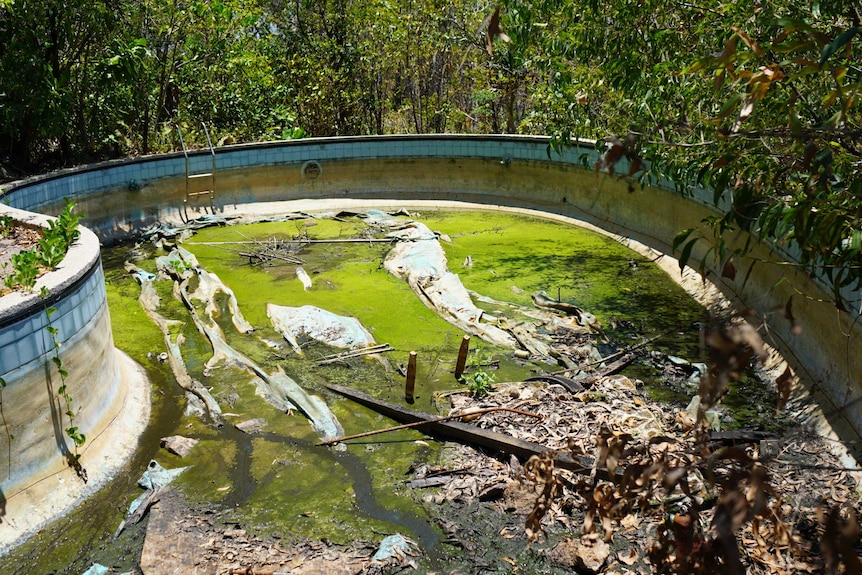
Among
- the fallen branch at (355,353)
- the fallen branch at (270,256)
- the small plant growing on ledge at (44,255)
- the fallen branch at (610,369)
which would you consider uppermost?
the small plant growing on ledge at (44,255)

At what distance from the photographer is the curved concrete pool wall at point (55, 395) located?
4387 millimetres

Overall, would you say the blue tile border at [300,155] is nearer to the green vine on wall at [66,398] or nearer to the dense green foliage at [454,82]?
the dense green foliage at [454,82]

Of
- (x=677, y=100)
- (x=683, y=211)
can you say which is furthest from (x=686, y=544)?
(x=683, y=211)

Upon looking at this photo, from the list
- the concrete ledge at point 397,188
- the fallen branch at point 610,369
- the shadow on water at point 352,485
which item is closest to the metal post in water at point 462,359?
the fallen branch at point 610,369

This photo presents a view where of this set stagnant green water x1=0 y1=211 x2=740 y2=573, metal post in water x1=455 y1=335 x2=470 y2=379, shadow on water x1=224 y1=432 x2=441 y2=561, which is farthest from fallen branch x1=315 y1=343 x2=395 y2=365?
shadow on water x1=224 y1=432 x2=441 y2=561

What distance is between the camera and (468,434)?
5.46 metres

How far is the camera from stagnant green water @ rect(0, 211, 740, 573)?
4691 mm

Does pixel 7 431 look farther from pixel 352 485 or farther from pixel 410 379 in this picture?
pixel 410 379

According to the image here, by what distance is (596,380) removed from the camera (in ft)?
20.6

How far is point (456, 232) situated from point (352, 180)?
2.87 meters

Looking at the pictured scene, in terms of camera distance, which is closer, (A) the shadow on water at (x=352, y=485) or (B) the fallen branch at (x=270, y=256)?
(A) the shadow on water at (x=352, y=485)

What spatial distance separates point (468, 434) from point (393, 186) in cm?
873

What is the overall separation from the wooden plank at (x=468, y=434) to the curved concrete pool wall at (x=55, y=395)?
1.75m

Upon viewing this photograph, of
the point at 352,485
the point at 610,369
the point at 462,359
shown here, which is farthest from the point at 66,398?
the point at 610,369
